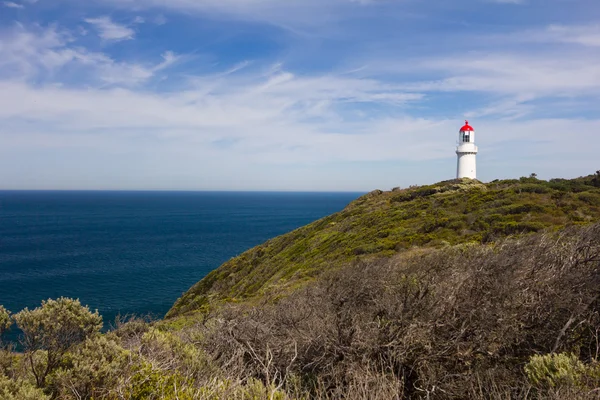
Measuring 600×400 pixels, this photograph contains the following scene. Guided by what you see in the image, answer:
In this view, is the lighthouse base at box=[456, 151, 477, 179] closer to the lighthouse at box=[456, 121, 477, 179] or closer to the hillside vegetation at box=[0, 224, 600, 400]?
the lighthouse at box=[456, 121, 477, 179]

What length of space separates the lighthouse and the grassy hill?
350 cm

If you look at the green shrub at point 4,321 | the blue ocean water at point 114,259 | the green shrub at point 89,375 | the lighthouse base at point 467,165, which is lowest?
the blue ocean water at point 114,259

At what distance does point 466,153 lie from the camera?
42.2 metres

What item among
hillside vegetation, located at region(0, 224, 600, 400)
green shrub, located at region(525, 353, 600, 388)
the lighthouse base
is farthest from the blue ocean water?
the lighthouse base

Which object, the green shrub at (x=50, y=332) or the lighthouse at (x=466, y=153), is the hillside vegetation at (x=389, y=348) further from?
the lighthouse at (x=466, y=153)

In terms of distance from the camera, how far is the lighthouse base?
42.3m

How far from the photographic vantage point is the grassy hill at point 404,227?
22.3m

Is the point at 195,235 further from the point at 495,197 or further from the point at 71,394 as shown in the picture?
the point at 71,394

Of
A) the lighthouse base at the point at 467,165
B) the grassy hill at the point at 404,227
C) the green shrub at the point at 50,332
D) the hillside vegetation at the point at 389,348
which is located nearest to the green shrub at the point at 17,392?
the hillside vegetation at the point at 389,348

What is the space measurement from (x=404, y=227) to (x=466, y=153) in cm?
1909

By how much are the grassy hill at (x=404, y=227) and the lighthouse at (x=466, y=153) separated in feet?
11.5

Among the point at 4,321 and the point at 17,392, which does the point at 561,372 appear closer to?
the point at 17,392

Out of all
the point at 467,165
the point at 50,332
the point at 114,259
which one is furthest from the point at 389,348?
the point at 114,259

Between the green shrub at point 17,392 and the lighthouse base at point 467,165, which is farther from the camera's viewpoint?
the lighthouse base at point 467,165
